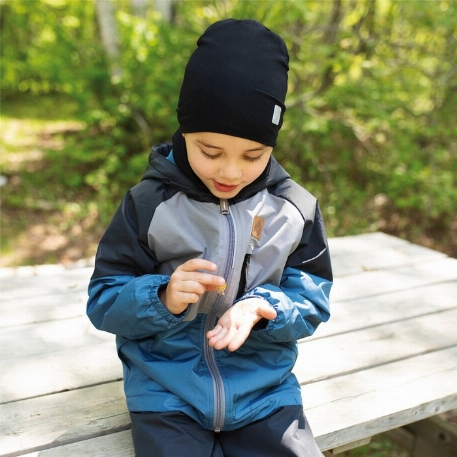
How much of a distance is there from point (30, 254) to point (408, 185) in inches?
138

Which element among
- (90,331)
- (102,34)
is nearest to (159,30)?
(102,34)

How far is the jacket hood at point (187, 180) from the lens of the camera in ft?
5.44

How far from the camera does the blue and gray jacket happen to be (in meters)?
1.61

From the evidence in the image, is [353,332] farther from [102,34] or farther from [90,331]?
[102,34]

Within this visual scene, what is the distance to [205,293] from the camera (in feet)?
5.45

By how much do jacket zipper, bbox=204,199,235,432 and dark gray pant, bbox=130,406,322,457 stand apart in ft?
0.20

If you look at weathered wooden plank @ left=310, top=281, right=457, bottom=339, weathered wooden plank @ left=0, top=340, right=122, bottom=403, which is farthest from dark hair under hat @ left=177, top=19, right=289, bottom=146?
weathered wooden plank @ left=310, top=281, right=457, bottom=339

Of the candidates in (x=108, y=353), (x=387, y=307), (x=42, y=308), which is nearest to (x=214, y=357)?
(x=108, y=353)

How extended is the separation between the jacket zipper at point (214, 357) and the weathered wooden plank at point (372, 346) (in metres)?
0.59

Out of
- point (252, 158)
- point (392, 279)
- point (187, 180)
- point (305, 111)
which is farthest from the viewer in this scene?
point (305, 111)

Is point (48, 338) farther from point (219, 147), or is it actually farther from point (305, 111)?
point (305, 111)

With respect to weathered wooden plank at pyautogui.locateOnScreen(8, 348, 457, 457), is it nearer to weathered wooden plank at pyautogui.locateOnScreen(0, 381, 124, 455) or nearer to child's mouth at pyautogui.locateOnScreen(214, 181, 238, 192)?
weathered wooden plank at pyautogui.locateOnScreen(0, 381, 124, 455)

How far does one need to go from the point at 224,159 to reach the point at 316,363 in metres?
1.08

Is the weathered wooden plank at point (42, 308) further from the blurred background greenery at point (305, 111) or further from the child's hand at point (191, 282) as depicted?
the blurred background greenery at point (305, 111)
